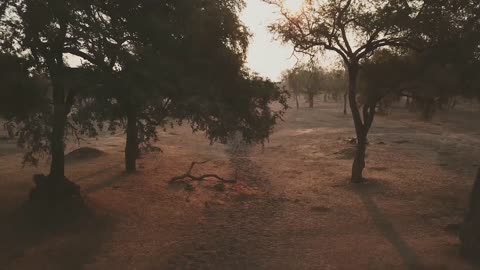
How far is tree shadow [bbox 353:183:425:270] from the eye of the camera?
37.6 ft

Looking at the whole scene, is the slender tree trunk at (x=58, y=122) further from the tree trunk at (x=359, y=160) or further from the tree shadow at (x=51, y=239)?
the tree trunk at (x=359, y=160)

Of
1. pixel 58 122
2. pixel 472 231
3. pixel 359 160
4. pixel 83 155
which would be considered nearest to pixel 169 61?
pixel 58 122

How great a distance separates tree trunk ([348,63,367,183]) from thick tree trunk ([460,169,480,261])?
890 cm

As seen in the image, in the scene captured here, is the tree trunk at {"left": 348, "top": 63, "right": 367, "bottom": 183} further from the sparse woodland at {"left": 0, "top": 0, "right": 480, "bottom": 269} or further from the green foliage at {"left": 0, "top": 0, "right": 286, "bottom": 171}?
the green foliage at {"left": 0, "top": 0, "right": 286, "bottom": 171}

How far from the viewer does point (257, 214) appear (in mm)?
16328

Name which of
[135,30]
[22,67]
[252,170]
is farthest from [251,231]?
[252,170]

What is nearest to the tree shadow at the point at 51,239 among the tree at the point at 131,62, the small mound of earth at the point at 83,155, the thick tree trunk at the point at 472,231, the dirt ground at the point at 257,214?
the dirt ground at the point at 257,214

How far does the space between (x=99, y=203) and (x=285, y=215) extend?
24.4 feet

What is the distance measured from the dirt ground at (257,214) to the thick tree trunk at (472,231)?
0.38 m

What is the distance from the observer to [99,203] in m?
16.6

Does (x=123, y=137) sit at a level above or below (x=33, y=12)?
below

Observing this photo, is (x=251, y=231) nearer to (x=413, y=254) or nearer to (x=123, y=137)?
(x=413, y=254)

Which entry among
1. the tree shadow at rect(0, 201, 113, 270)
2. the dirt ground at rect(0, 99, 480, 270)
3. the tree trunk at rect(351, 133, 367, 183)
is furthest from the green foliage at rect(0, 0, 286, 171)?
the tree trunk at rect(351, 133, 367, 183)

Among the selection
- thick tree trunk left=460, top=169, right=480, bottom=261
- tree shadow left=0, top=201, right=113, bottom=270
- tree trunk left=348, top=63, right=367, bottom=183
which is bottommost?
tree shadow left=0, top=201, right=113, bottom=270
